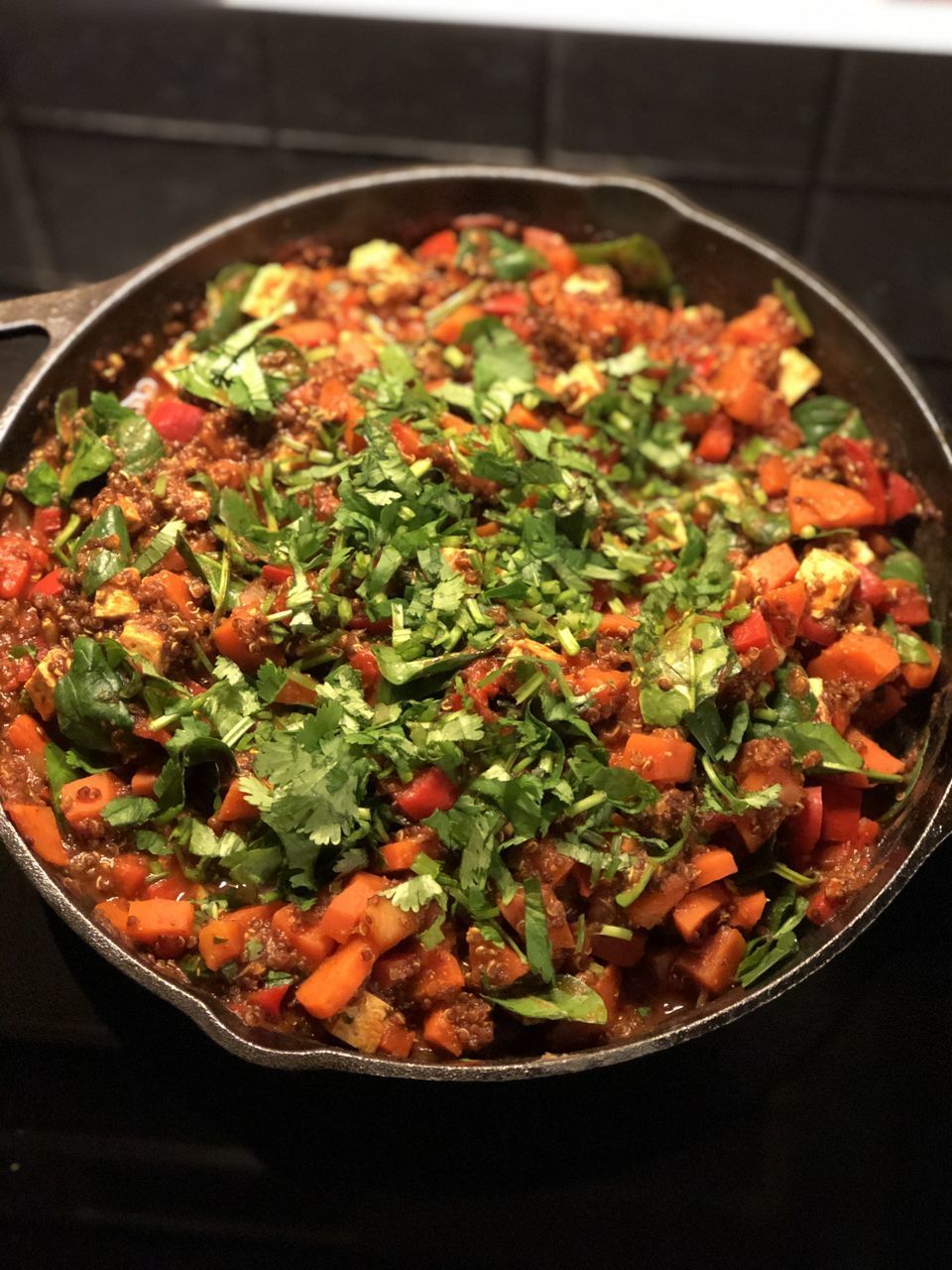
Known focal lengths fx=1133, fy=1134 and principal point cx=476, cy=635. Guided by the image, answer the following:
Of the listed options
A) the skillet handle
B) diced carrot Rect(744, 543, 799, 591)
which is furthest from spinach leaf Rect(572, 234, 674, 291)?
the skillet handle

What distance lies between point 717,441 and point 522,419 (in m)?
0.41

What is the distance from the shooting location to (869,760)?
1.88 m

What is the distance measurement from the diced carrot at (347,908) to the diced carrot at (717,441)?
110 cm

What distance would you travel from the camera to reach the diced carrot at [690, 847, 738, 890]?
5.57 feet

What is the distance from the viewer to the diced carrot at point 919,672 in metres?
1.96

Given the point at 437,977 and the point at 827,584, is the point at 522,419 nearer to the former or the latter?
the point at 827,584

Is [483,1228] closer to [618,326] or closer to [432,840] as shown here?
[432,840]

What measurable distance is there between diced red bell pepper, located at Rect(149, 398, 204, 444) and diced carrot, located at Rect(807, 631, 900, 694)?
1.18 meters

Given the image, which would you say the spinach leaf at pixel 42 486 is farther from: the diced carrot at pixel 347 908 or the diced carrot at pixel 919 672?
the diced carrot at pixel 919 672

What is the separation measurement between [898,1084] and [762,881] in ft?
1.58

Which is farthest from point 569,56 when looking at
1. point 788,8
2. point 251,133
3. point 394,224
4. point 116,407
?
point 116,407

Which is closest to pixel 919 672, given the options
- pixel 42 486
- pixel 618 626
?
pixel 618 626

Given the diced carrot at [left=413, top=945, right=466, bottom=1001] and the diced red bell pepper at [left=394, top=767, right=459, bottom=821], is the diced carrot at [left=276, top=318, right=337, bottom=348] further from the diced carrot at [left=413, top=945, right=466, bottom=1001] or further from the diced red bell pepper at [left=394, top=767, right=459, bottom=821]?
the diced carrot at [left=413, top=945, right=466, bottom=1001]

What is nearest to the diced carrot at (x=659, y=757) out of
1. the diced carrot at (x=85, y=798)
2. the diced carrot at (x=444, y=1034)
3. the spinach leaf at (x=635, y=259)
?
the diced carrot at (x=444, y=1034)
